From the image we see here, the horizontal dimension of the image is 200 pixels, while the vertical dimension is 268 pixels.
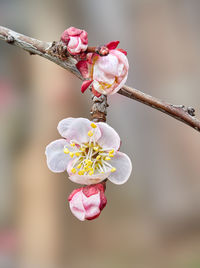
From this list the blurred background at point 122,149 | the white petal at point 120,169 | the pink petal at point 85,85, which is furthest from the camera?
the blurred background at point 122,149

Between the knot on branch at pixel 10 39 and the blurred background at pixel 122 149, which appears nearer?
the knot on branch at pixel 10 39

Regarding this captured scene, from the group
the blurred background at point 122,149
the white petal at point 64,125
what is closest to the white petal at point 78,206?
the white petal at point 64,125

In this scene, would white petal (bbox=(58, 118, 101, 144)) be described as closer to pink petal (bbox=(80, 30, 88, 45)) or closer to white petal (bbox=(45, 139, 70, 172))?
white petal (bbox=(45, 139, 70, 172))

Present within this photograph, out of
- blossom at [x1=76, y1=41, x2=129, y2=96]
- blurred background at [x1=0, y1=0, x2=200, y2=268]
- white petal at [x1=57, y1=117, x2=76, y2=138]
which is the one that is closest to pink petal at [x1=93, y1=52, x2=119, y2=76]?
blossom at [x1=76, y1=41, x2=129, y2=96]

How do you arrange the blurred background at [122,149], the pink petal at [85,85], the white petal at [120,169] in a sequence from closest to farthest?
the pink petal at [85,85], the white petal at [120,169], the blurred background at [122,149]

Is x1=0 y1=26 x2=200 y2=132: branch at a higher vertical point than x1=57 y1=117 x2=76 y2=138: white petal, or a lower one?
higher

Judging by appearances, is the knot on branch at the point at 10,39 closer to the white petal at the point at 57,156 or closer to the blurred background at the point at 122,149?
the white petal at the point at 57,156

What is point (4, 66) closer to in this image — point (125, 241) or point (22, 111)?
point (22, 111)
